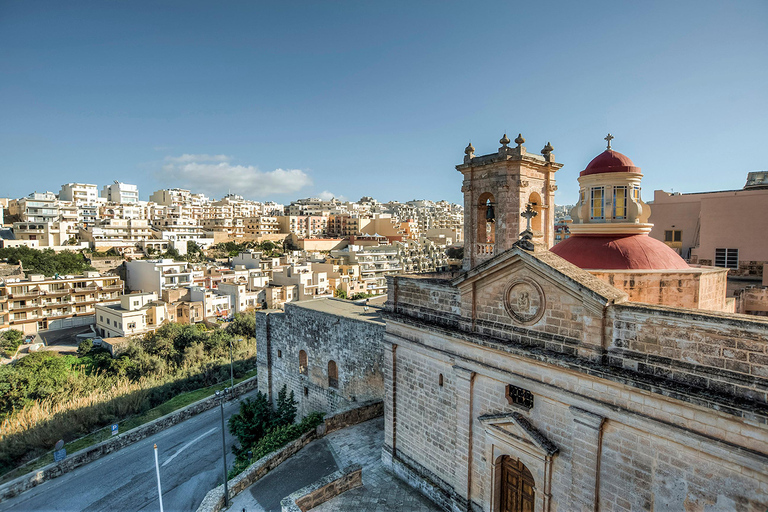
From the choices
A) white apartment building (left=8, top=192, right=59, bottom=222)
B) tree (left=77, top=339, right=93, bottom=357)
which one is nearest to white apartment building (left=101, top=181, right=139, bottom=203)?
white apartment building (left=8, top=192, right=59, bottom=222)

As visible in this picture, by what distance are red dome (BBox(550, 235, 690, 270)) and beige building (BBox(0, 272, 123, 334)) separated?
52.5 metres

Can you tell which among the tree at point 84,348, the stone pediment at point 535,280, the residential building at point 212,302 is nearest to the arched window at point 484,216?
the stone pediment at point 535,280

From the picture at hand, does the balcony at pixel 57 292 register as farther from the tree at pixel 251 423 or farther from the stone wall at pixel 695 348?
the stone wall at pixel 695 348

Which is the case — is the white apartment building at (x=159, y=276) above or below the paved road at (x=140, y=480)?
above

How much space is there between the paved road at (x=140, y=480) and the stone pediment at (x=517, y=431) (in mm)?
14110

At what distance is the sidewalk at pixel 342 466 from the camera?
9227 millimetres

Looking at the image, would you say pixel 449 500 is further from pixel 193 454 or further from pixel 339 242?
pixel 339 242

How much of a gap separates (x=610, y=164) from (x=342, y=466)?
10.5m

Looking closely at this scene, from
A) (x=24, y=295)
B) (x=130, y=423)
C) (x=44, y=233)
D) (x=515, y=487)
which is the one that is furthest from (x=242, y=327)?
(x=44, y=233)

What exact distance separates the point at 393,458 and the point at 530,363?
537cm

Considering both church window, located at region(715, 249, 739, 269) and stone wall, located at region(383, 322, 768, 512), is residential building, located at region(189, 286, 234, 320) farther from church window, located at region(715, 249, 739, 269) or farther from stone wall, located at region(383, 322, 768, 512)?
church window, located at region(715, 249, 739, 269)

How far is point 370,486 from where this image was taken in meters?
9.95

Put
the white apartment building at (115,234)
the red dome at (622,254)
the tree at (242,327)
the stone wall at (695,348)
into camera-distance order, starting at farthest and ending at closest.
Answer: the white apartment building at (115,234) → the tree at (242,327) → the red dome at (622,254) → the stone wall at (695,348)

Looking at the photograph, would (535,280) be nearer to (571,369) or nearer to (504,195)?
(571,369)
